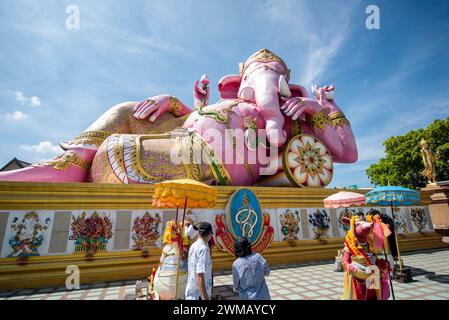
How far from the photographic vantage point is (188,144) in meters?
7.00

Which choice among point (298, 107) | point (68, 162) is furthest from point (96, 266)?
point (298, 107)

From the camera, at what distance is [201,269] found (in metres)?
2.75

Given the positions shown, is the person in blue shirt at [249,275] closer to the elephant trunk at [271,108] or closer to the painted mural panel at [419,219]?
the elephant trunk at [271,108]

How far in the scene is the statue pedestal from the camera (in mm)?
9922

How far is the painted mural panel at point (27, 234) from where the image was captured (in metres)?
4.82

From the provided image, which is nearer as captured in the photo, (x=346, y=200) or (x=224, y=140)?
(x=346, y=200)

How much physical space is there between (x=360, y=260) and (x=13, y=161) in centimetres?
1876

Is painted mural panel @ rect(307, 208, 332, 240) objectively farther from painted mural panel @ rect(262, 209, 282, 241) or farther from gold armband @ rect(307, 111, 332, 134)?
gold armband @ rect(307, 111, 332, 134)

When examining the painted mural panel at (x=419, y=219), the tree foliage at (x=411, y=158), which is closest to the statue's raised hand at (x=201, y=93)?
the painted mural panel at (x=419, y=219)

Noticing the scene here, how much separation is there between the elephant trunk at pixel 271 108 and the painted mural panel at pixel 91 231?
5.07 metres

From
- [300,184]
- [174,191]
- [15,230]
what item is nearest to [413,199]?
[300,184]

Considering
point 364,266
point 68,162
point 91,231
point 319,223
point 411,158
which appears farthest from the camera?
point 411,158

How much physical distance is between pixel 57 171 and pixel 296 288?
6222 millimetres

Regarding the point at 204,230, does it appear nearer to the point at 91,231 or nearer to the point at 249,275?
the point at 249,275
